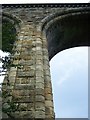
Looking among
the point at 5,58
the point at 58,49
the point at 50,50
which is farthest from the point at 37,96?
the point at 58,49

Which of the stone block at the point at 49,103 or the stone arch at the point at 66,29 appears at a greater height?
the stone arch at the point at 66,29

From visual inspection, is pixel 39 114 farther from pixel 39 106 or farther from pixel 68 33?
pixel 68 33

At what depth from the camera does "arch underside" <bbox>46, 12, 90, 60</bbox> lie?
15545mm

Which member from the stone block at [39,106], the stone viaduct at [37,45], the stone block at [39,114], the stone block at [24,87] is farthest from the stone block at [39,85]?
the stone block at [39,114]

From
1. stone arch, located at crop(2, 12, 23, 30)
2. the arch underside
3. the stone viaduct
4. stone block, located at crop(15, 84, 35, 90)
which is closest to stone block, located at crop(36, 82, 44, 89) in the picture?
the stone viaduct

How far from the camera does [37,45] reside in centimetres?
1217

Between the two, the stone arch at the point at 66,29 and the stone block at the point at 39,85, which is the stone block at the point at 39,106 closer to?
the stone block at the point at 39,85

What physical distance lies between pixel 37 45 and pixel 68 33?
15.3 feet

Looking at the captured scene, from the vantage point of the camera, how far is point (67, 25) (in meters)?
16.1

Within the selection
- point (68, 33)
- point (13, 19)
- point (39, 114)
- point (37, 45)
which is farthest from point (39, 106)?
point (68, 33)

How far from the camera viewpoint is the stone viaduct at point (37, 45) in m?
8.37

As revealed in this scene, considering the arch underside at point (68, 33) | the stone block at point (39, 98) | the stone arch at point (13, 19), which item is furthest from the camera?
the arch underside at point (68, 33)

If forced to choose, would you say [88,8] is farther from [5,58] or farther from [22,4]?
[5,58]

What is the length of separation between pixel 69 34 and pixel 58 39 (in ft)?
2.68
